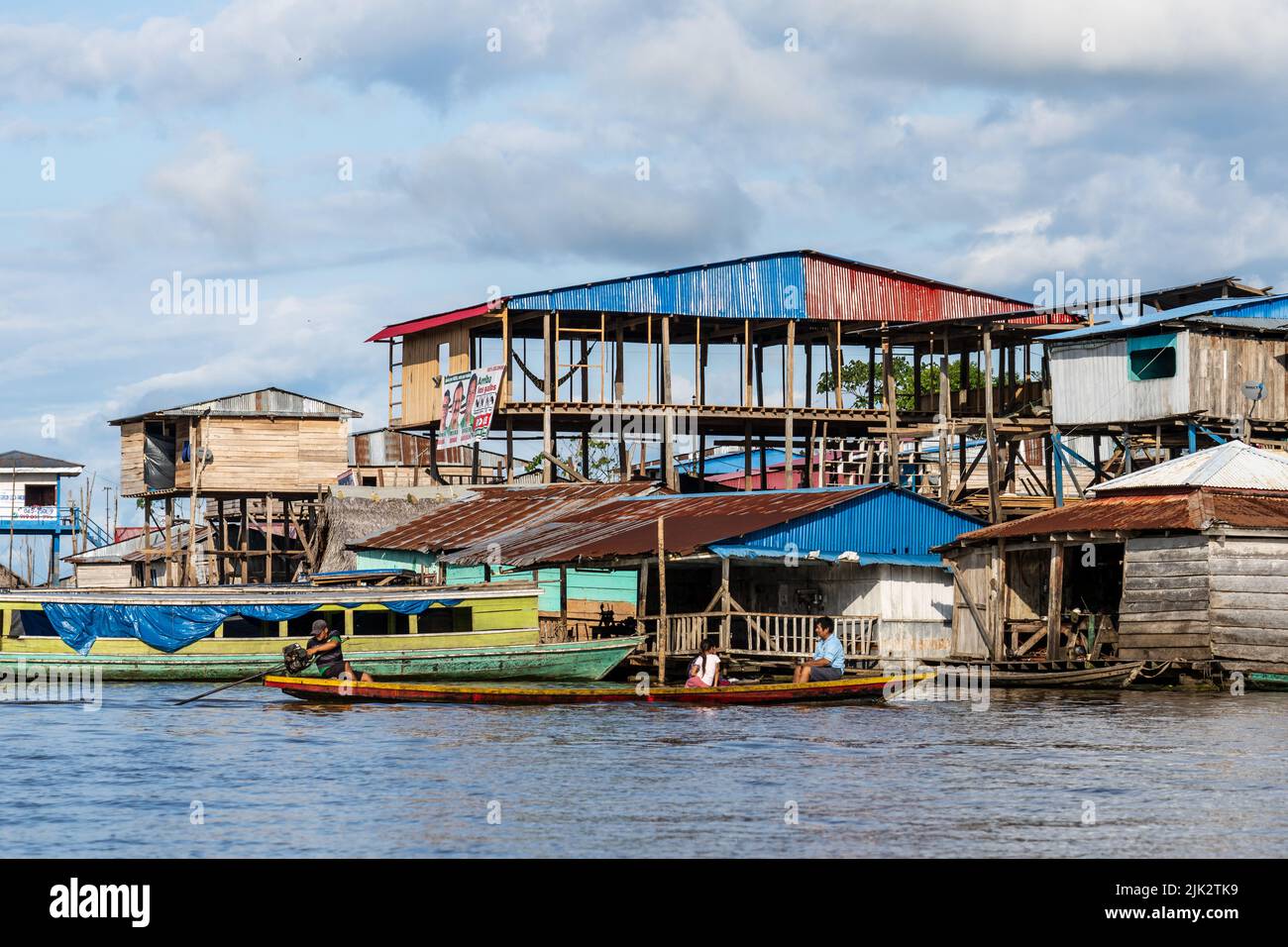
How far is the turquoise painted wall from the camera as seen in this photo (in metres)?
43.0

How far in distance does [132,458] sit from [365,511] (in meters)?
13.5

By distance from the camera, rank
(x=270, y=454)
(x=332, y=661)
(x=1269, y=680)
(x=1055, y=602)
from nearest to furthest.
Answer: (x=332, y=661), (x=1269, y=680), (x=1055, y=602), (x=270, y=454)

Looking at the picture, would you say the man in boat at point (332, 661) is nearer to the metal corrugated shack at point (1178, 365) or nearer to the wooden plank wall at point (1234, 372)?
→ the metal corrugated shack at point (1178, 365)

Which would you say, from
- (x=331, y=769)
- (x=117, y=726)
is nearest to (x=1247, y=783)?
(x=331, y=769)

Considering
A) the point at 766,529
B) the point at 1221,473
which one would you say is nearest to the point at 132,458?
the point at 766,529

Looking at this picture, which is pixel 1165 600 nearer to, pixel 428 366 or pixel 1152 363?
pixel 1152 363

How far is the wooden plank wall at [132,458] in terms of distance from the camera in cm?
6297

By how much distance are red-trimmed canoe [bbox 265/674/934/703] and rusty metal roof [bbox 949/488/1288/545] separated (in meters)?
5.78

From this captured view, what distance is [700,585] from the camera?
42.6 metres

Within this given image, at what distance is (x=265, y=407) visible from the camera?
6138 centimetres

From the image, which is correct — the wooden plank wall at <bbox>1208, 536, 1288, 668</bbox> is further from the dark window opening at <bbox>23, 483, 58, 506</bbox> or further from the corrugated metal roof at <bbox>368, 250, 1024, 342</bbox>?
the dark window opening at <bbox>23, 483, 58, 506</bbox>

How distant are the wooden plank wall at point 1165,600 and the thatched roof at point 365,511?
993 inches

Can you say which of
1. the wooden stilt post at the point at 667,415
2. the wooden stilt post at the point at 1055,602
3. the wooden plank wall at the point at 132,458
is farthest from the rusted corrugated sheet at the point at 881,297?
the wooden plank wall at the point at 132,458

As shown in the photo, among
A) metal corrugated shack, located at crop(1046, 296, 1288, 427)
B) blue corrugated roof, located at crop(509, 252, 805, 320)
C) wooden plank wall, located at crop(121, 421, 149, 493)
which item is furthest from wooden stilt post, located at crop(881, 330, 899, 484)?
wooden plank wall, located at crop(121, 421, 149, 493)
